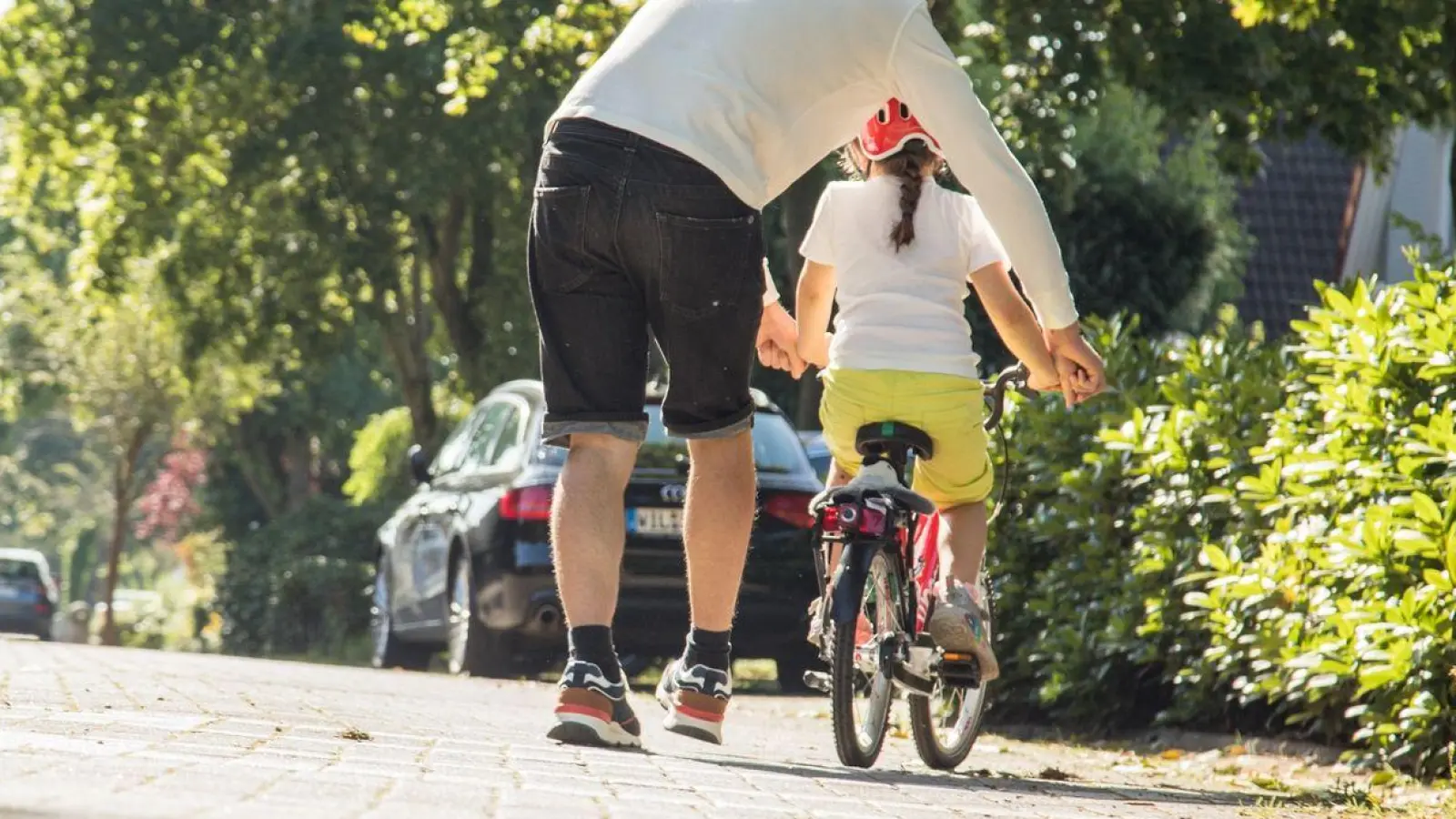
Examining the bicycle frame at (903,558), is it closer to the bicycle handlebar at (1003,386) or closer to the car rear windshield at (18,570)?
the bicycle handlebar at (1003,386)

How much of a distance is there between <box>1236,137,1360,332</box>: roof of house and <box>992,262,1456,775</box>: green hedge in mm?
18268

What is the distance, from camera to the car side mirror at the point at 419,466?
42.1 feet

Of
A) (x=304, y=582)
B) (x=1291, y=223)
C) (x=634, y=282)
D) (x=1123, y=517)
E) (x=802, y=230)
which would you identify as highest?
(x=1291, y=223)

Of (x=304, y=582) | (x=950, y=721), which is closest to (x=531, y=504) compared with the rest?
(x=950, y=721)

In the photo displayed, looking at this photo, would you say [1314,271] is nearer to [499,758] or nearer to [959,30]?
[959,30]

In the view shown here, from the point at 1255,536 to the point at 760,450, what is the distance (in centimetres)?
432

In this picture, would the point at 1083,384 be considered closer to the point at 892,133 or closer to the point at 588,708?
the point at 892,133

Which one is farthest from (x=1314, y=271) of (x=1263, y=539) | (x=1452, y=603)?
(x=1452, y=603)

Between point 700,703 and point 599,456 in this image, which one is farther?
point 700,703

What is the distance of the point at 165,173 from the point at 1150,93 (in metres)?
14.5

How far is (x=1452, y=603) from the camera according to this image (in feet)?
19.8

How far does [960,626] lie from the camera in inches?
243

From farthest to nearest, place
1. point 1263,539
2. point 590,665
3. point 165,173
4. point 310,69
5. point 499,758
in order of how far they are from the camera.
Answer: point 165,173 < point 310,69 < point 1263,539 < point 590,665 < point 499,758

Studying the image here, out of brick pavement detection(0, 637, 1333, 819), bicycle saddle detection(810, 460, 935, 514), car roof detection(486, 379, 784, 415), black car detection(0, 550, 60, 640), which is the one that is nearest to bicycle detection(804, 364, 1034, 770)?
bicycle saddle detection(810, 460, 935, 514)
